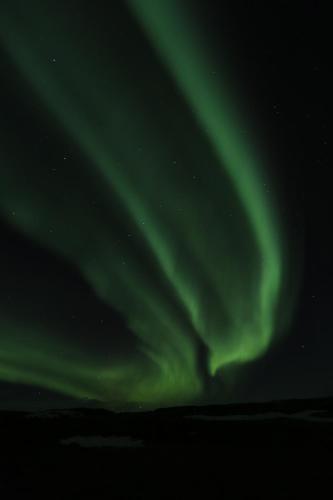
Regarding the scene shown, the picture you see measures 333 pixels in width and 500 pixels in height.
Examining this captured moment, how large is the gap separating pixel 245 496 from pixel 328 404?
14602 millimetres

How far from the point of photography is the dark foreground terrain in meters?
8.27

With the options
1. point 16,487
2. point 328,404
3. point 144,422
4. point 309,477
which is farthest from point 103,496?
point 328,404

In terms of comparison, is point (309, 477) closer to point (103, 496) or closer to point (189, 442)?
point (103, 496)

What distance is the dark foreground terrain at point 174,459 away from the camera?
827 centimetres

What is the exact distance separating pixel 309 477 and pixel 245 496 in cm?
152

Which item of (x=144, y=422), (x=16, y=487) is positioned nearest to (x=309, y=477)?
(x=16, y=487)

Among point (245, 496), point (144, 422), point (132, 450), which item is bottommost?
point (245, 496)

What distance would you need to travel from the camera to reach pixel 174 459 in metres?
10.8

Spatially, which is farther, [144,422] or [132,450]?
[144,422]

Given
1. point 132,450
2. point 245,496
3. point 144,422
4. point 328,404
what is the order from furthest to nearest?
point 328,404, point 144,422, point 132,450, point 245,496

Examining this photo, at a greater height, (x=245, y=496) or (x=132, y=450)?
(x=132, y=450)

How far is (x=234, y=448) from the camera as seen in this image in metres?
12.1

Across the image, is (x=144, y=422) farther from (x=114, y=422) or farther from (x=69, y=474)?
(x=69, y=474)

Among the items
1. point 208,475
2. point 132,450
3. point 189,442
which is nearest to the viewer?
point 208,475
